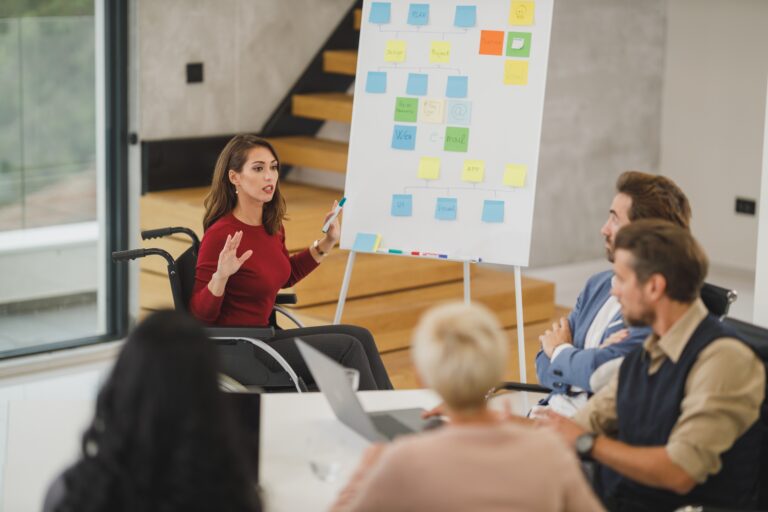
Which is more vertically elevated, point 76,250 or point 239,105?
point 239,105

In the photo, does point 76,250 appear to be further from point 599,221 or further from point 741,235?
point 741,235

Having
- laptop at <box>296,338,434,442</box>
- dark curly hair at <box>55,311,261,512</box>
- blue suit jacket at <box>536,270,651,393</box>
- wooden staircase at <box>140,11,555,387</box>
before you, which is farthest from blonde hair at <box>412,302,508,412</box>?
wooden staircase at <box>140,11,555,387</box>

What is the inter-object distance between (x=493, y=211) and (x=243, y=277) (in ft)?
3.73

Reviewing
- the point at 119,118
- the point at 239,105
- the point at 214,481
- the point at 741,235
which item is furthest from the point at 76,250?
the point at 214,481

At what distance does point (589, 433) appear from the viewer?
102 inches

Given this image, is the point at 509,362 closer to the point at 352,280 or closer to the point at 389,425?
the point at 352,280

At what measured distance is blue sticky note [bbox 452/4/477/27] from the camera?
457 centimetres

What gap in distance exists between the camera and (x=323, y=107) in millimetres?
6543

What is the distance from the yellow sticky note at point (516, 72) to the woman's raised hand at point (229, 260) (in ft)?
4.45

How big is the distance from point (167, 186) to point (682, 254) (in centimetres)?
419

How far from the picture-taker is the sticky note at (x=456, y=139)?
15.0 feet

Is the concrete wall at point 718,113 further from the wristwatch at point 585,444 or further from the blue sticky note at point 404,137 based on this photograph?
the wristwatch at point 585,444

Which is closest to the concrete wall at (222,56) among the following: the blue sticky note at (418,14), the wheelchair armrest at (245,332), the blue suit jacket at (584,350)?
the blue sticky note at (418,14)

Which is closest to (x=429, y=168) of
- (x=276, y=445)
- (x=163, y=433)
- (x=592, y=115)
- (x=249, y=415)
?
(x=249, y=415)
